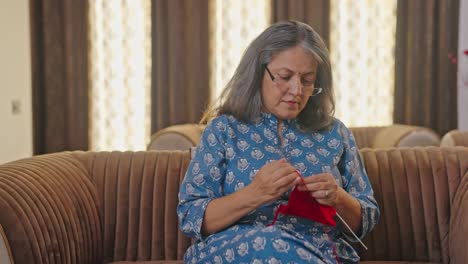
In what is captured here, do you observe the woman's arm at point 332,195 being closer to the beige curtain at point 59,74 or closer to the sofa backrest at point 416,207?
the sofa backrest at point 416,207

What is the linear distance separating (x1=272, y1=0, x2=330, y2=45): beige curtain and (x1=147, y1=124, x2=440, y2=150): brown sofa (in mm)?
874

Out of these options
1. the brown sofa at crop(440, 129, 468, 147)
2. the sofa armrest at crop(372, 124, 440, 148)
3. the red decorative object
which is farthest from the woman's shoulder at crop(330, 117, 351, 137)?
the sofa armrest at crop(372, 124, 440, 148)

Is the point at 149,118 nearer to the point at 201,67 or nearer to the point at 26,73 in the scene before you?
the point at 201,67

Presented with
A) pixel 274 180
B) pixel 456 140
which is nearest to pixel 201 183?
pixel 274 180

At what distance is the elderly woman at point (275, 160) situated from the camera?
67.6 inches

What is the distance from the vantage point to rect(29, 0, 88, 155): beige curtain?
478 centimetres

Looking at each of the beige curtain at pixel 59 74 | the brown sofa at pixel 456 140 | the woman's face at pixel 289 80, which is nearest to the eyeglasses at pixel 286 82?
the woman's face at pixel 289 80

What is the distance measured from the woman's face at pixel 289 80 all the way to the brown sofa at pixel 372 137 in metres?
1.85

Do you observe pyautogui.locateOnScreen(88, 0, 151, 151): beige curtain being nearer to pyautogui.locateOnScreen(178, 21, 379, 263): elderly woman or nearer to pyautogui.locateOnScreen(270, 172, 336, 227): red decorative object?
pyautogui.locateOnScreen(178, 21, 379, 263): elderly woman

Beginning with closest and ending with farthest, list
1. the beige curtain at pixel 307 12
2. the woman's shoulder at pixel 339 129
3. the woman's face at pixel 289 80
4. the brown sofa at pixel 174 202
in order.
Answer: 1. the woman's face at pixel 289 80
2. the woman's shoulder at pixel 339 129
3. the brown sofa at pixel 174 202
4. the beige curtain at pixel 307 12

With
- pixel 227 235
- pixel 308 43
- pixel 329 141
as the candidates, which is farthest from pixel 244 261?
pixel 308 43

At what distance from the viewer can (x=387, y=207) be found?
2.25 meters

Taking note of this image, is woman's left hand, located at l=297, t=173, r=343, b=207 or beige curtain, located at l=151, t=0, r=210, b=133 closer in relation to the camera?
woman's left hand, located at l=297, t=173, r=343, b=207

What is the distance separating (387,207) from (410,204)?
0.08 m
